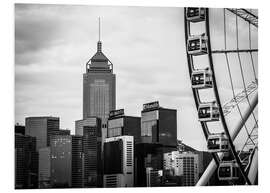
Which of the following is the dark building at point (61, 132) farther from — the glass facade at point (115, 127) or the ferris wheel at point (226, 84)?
the ferris wheel at point (226, 84)

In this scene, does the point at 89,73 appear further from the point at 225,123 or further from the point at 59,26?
the point at 225,123

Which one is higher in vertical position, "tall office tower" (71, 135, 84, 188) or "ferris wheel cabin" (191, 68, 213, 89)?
"ferris wheel cabin" (191, 68, 213, 89)

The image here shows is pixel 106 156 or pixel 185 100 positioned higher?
pixel 185 100

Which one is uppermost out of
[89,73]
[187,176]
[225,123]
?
[89,73]

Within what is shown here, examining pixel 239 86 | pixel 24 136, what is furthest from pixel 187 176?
pixel 24 136

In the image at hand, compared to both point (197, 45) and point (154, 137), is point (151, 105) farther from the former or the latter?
point (197, 45)

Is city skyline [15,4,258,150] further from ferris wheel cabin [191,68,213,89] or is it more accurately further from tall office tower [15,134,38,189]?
tall office tower [15,134,38,189]

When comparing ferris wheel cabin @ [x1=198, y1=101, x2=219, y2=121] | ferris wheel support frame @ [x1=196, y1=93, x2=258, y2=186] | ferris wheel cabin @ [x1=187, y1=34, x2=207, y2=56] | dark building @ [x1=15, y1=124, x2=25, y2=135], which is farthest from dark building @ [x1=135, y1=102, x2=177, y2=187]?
dark building @ [x1=15, y1=124, x2=25, y2=135]
